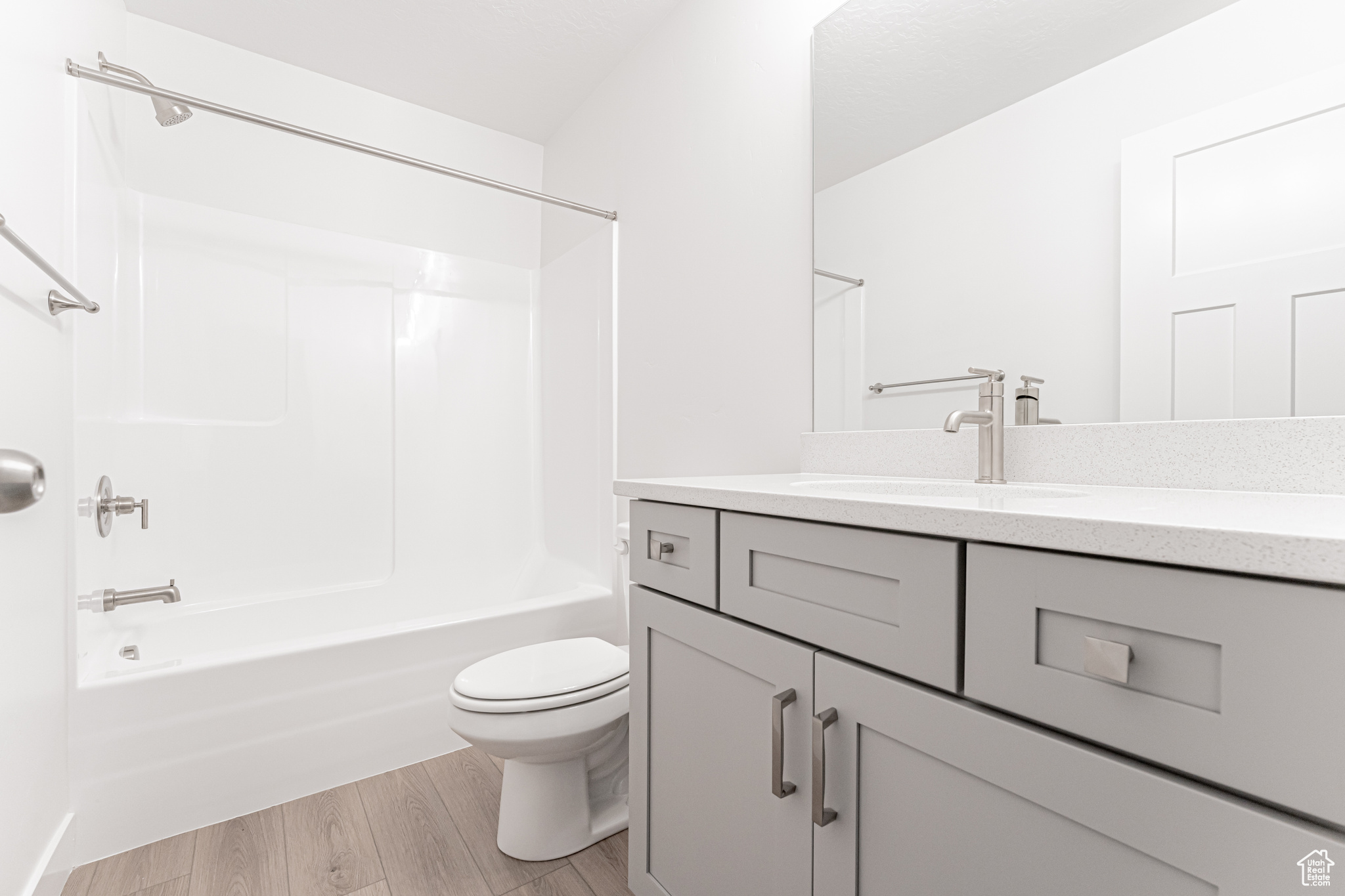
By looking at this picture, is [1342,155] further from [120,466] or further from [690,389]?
[120,466]

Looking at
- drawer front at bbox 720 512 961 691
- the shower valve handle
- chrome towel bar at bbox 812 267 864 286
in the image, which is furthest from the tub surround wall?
the shower valve handle

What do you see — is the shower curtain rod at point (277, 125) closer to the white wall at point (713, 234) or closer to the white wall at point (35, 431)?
the white wall at point (35, 431)

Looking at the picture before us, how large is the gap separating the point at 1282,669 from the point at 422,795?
181 cm

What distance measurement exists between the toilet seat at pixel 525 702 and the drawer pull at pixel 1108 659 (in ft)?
3.15

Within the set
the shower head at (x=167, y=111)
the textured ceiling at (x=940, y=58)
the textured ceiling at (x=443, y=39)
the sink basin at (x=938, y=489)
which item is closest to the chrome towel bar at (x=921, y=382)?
the sink basin at (x=938, y=489)

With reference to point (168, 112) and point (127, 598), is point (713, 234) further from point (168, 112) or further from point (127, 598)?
point (127, 598)

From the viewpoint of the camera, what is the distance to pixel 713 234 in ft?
5.62

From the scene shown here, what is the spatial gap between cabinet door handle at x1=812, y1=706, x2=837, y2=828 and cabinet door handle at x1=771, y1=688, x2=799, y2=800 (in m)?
0.05

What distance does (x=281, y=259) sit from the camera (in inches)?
85.3

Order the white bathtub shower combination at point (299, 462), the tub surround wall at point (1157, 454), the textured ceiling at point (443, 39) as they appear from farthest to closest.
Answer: the textured ceiling at point (443, 39) < the white bathtub shower combination at point (299, 462) < the tub surround wall at point (1157, 454)

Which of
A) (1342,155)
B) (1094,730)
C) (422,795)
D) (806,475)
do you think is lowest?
(422,795)

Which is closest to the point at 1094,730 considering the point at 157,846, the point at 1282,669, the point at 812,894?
the point at 1282,669

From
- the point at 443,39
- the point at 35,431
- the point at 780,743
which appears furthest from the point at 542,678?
the point at 443,39

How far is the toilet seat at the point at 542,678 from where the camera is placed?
1.29 m
